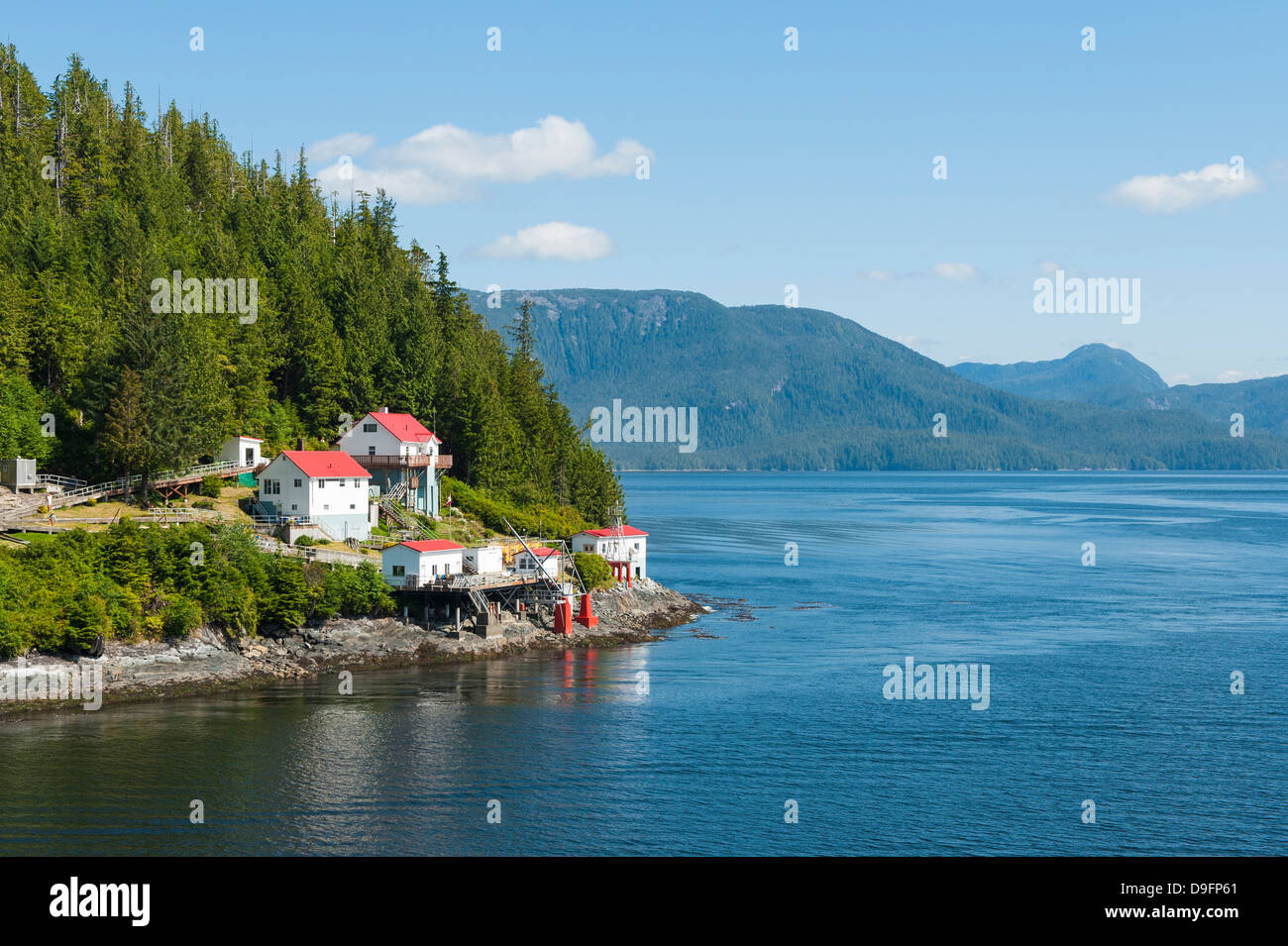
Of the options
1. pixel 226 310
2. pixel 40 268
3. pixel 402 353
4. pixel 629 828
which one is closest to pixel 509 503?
pixel 402 353

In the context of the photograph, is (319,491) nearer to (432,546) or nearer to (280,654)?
(432,546)

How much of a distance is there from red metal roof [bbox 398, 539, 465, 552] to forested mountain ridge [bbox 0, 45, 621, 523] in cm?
1870

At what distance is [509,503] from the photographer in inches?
3920

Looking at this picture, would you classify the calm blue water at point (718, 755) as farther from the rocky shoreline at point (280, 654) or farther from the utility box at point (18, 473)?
the utility box at point (18, 473)

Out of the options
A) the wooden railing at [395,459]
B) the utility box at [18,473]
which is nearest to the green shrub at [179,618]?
the utility box at [18,473]

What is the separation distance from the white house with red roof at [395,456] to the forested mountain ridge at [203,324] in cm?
812

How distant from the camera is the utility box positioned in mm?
75438

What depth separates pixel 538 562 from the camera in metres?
81.1

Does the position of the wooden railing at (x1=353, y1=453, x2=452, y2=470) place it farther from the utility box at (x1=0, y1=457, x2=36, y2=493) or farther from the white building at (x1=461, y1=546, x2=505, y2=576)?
the utility box at (x1=0, y1=457, x2=36, y2=493)

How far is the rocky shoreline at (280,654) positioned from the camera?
5947cm

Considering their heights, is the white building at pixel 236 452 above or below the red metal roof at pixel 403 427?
below

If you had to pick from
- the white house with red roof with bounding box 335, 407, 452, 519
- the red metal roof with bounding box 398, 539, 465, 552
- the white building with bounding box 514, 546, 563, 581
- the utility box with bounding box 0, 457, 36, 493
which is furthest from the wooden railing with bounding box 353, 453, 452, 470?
the utility box with bounding box 0, 457, 36, 493

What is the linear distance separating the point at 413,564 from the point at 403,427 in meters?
20.7
